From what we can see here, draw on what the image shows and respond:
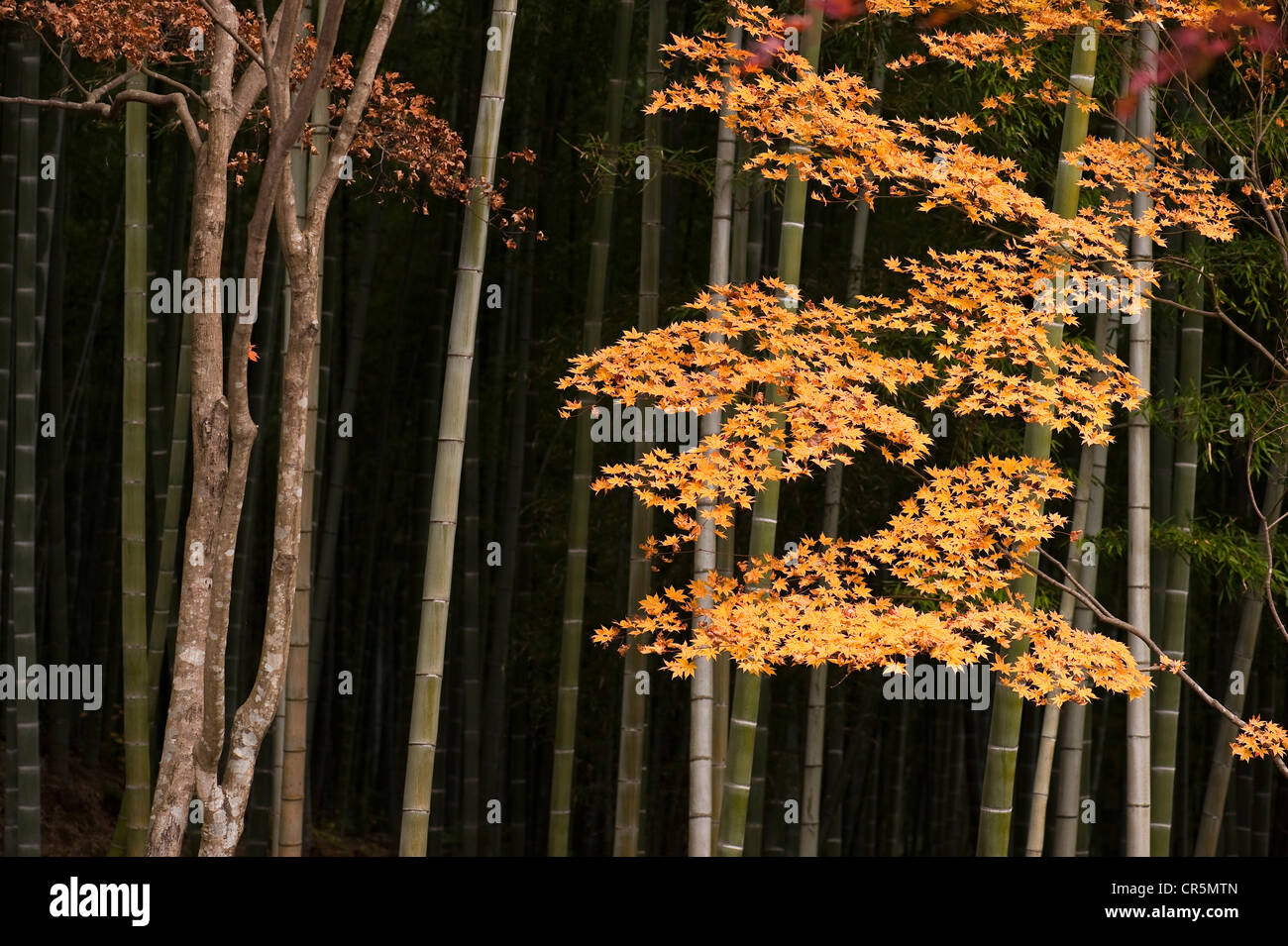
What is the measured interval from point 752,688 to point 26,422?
340cm

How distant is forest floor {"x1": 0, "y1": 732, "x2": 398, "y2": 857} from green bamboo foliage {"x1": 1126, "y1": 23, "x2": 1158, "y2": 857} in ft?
15.9

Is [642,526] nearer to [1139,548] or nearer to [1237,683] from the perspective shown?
[1139,548]

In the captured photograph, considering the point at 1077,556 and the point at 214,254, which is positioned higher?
the point at 214,254

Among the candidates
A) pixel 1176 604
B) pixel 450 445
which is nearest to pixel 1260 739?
pixel 1176 604

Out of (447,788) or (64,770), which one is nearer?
(64,770)

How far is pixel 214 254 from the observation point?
14.8 feet

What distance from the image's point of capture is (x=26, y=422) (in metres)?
5.63

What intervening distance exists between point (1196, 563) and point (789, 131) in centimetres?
299

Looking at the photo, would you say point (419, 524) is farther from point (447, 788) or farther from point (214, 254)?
point (214, 254)

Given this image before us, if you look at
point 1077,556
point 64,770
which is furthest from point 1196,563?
point 64,770

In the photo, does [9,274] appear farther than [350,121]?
Yes

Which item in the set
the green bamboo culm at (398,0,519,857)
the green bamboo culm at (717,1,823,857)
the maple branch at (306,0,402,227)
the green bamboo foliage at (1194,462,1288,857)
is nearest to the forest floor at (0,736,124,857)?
the green bamboo culm at (398,0,519,857)
